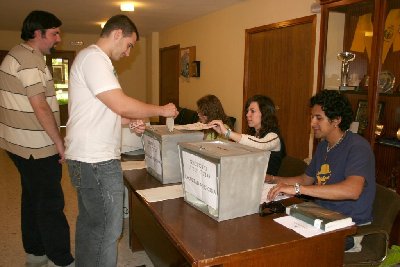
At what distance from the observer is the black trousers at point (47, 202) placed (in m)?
2.18

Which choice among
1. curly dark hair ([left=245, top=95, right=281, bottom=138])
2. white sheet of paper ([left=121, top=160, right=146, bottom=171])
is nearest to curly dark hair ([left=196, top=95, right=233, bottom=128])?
curly dark hair ([left=245, top=95, right=281, bottom=138])

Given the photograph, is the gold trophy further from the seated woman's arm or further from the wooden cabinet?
the seated woman's arm

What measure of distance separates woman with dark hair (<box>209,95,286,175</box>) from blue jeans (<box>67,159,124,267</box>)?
74cm

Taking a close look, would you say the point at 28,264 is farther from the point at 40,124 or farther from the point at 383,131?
the point at 383,131

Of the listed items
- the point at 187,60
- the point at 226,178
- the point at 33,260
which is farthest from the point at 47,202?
the point at 187,60

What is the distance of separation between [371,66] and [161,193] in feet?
5.60

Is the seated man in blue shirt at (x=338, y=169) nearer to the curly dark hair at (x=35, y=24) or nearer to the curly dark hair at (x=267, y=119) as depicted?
the curly dark hair at (x=267, y=119)

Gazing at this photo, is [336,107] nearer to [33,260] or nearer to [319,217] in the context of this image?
[319,217]

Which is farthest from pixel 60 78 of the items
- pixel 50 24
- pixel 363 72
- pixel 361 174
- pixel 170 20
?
pixel 361 174

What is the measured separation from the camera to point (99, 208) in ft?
5.57

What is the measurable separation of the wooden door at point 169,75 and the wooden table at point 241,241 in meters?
5.57

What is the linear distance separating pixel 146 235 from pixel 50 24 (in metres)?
1.43

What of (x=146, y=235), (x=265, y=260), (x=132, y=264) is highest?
(x=265, y=260)

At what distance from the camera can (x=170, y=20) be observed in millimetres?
6387
